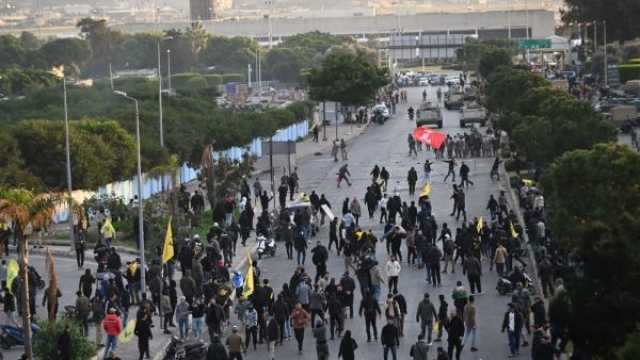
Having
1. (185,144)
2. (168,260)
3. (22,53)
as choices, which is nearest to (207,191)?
(185,144)

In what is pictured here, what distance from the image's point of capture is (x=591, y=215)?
29.7 meters

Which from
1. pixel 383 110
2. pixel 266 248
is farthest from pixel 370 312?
pixel 383 110

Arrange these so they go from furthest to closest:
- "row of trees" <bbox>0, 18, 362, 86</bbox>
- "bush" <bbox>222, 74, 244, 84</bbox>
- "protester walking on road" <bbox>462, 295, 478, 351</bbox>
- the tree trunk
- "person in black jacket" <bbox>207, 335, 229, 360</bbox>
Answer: "row of trees" <bbox>0, 18, 362, 86</bbox>
"bush" <bbox>222, 74, 244, 84</bbox>
"protester walking on road" <bbox>462, 295, 478, 351</bbox>
the tree trunk
"person in black jacket" <bbox>207, 335, 229, 360</bbox>

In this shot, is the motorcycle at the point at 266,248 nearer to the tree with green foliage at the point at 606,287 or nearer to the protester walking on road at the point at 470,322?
the protester walking on road at the point at 470,322

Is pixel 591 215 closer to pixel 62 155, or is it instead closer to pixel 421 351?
pixel 421 351

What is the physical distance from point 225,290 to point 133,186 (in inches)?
911

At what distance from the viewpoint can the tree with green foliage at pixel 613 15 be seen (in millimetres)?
105188

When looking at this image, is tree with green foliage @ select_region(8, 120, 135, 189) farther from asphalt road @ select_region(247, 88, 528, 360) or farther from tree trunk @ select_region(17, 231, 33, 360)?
tree trunk @ select_region(17, 231, 33, 360)

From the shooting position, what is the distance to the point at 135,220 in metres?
39.8

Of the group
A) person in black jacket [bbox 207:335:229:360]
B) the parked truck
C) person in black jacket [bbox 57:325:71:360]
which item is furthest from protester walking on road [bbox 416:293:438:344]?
the parked truck

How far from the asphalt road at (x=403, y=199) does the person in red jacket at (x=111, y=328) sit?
2.21m

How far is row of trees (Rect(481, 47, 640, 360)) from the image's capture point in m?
22.4

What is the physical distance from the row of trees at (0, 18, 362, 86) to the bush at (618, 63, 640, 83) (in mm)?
58071

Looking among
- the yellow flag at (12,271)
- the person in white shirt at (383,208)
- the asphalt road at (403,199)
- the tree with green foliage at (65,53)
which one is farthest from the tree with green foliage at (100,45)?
the yellow flag at (12,271)
